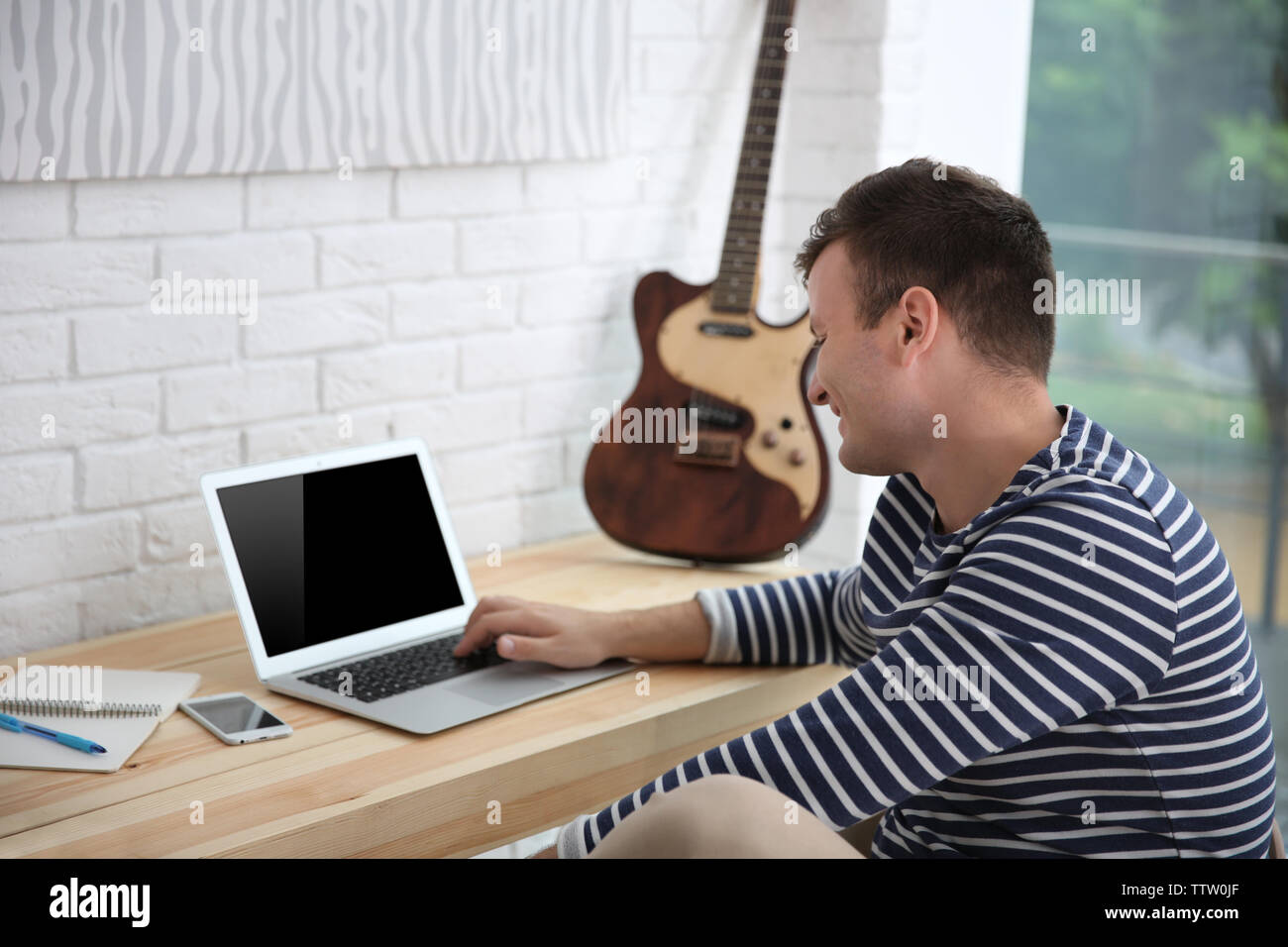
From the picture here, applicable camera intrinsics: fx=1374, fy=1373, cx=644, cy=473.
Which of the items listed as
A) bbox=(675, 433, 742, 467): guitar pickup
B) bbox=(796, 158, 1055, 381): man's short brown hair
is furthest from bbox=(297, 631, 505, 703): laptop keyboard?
bbox=(796, 158, 1055, 381): man's short brown hair

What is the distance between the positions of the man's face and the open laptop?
438 millimetres

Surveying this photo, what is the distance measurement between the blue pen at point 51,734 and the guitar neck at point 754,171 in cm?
105

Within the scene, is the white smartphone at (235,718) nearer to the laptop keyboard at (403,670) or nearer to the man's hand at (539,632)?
the laptop keyboard at (403,670)

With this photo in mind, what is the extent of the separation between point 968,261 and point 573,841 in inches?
24.5

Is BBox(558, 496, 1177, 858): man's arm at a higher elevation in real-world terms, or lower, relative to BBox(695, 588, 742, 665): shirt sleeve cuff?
higher

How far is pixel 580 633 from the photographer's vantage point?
155 cm

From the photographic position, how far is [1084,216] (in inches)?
91.4

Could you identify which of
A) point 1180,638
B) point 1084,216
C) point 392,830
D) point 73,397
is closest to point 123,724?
point 392,830

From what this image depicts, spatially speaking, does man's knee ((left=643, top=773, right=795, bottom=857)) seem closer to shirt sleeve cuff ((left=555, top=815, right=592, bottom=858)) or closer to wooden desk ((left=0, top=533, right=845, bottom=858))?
shirt sleeve cuff ((left=555, top=815, right=592, bottom=858))

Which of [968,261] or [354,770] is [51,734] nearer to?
[354,770]

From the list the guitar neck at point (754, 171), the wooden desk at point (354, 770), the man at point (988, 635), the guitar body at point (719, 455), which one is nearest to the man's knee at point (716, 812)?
the man at point (988, 635)

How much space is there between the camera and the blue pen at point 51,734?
1308 mm

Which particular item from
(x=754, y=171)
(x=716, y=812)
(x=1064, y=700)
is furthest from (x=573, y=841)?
(x=754, y=171)

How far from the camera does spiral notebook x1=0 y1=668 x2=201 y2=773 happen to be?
1.29 metres
